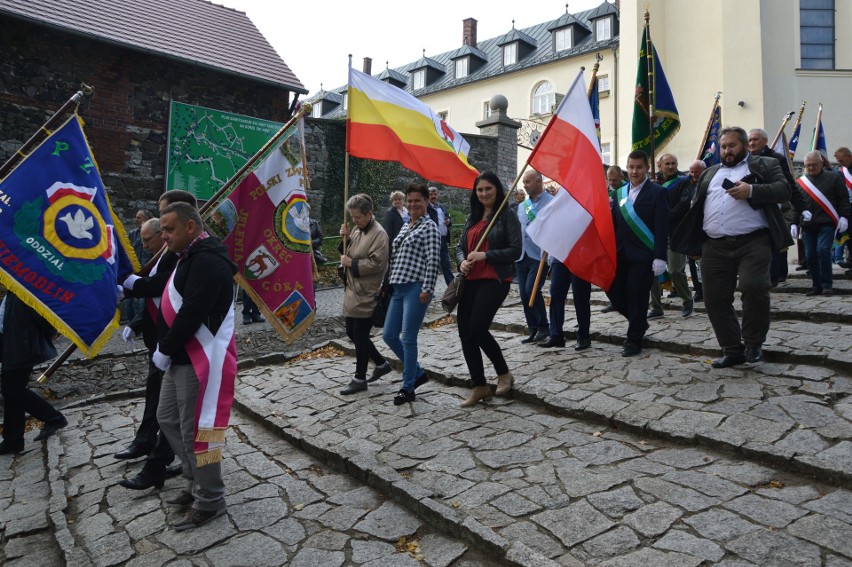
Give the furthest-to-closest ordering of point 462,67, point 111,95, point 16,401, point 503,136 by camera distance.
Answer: point 462,67 → point 503,136 → point 111,95 → point 16,401

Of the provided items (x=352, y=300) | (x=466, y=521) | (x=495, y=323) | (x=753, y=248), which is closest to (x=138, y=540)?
(x=466, y=521)

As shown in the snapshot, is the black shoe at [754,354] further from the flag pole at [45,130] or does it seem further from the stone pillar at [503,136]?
the stone pillar at [503,136]

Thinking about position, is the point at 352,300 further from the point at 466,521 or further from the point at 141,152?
the point at 141,152

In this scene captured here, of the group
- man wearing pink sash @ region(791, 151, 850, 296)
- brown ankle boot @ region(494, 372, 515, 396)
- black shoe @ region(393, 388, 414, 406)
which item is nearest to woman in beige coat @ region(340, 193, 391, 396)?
black shoe @ region(393, 388, 414, 406)

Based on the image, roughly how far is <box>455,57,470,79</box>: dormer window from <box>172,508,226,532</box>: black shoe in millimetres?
41171

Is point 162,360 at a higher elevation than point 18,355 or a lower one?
higher

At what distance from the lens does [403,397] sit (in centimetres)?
607

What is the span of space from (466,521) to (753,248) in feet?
11.7

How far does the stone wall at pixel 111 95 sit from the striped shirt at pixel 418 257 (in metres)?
10.9

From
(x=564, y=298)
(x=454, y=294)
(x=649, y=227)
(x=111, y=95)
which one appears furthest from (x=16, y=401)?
(x=111, y=95)

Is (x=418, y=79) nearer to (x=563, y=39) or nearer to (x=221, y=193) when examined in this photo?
(x=563, y=39)

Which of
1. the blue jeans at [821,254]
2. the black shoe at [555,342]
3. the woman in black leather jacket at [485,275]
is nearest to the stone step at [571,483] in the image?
the woman in black leather jacket at [485,275]

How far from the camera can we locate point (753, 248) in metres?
5.62

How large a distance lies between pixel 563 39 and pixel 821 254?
31.5 m
